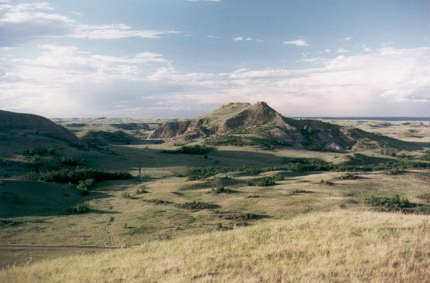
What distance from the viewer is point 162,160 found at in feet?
232

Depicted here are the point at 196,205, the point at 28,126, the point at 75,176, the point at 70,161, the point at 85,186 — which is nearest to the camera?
the point at 196,205

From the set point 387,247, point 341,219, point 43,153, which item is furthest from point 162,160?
point 387,247

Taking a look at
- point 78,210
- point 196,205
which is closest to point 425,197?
point 196,205

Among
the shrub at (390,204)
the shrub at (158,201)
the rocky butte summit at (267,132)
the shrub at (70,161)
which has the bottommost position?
the shrub at (158,201)

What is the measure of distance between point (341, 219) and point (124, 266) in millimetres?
10273

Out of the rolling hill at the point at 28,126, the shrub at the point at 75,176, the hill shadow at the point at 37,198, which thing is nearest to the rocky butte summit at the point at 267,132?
the rolling hill at the point at 28,126

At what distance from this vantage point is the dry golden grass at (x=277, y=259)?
11.3 metres

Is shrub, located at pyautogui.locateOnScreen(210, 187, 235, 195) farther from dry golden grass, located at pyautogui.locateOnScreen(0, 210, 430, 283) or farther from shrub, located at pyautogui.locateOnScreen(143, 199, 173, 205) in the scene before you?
dry golden grass, located at pyautogui.locateOnScreen(0, 210, 430, 283)

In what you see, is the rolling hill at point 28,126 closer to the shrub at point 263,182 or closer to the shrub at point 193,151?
the shrub at point 193,151

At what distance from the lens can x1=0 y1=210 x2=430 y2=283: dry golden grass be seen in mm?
11344

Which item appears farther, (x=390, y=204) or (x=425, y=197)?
(x=425, y=197)

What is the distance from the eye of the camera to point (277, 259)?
13047 mm

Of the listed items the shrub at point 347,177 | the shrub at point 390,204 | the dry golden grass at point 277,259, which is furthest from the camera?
the shrub at point 347,177

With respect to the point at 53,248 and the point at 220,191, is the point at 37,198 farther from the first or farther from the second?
the point at 220,191
